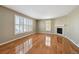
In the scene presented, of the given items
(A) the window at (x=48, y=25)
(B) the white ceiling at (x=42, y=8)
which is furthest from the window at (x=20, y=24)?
(A) the window at (x=48, y=25)

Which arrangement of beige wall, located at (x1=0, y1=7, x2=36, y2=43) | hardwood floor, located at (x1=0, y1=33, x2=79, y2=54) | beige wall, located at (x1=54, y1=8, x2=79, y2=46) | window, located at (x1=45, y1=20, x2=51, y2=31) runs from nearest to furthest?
hardwood floor, located at (x1=0, y1=33, x2=79, y2=54) → beige wall, located at (x1=54, y1=8, x2=79, y2=46) → beige wall, located at (x1=0, y1=7, x2=36, y2=43) → window, located at (x1=45, y1=20, x2=51, y2=31)

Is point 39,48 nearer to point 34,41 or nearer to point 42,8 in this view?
point 34,41

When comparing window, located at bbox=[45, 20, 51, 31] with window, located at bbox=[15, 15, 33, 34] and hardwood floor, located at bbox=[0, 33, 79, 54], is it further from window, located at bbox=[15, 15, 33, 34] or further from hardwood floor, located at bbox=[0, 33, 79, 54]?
hardwood floor, located at bbox=[0, 33, 79, 54]

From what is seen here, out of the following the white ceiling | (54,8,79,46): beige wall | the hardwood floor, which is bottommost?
the hardwood floor

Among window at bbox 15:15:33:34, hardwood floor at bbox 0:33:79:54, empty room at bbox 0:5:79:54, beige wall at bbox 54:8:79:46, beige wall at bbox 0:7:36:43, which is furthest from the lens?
window at bbox 15:15:33:34

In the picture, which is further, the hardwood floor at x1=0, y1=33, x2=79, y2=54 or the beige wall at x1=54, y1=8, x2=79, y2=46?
the beige wall at x1=54, y1=8, x2=79, y2=46

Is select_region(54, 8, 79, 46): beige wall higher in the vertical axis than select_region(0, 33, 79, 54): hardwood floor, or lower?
higher

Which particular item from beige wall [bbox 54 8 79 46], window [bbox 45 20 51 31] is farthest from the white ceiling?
window [bbox 45 20 51 31]

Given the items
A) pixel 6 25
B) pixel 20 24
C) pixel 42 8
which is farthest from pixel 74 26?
pixel 20 24

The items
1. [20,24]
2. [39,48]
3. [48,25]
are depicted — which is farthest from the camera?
[48,25]

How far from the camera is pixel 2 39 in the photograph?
510cm

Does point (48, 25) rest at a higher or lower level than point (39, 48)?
higher

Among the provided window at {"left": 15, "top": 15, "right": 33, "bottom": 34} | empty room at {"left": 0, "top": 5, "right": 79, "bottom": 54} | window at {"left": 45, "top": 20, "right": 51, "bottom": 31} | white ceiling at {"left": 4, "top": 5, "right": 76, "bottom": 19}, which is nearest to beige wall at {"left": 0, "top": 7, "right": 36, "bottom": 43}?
empty room at {"left": 0, "top": 5, "right": 79, "bottom": 54}
